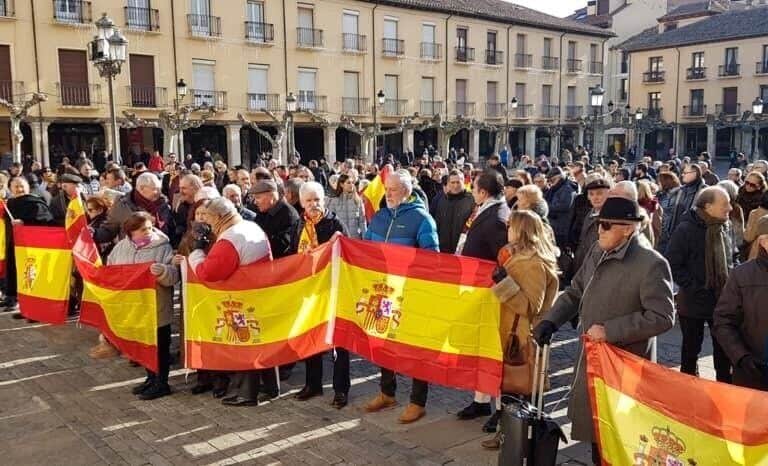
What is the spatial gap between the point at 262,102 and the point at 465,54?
1340 centimetres

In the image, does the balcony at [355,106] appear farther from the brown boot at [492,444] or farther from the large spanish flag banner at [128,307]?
the brown boot at [492,444]

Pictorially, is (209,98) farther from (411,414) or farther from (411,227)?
(411,414)

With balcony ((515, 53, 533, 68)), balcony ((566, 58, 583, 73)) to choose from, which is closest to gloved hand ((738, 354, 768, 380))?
balcony ((515, 53, 533, 68))

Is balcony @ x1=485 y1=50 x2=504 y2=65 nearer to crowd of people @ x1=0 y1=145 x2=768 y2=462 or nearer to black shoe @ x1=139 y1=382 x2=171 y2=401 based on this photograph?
crowd of people @ x1=0 y1=145 x2=768 y2=462

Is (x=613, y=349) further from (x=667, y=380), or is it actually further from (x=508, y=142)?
(x=508, y=142)

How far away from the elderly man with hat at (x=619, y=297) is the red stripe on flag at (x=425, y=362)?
844 mm

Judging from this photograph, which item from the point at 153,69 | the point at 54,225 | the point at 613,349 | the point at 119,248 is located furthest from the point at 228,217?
the point at 153,69

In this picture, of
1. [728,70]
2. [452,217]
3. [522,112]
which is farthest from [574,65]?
[452,217]

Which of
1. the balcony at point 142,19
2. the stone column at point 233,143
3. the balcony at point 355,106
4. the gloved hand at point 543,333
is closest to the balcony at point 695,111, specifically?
the balcony at point 355,106

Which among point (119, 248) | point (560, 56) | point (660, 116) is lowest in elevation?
point (119, 248)

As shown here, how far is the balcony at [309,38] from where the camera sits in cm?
3316

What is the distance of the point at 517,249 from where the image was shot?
4.46 m

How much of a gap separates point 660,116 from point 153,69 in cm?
3742

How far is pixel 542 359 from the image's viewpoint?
403cm
